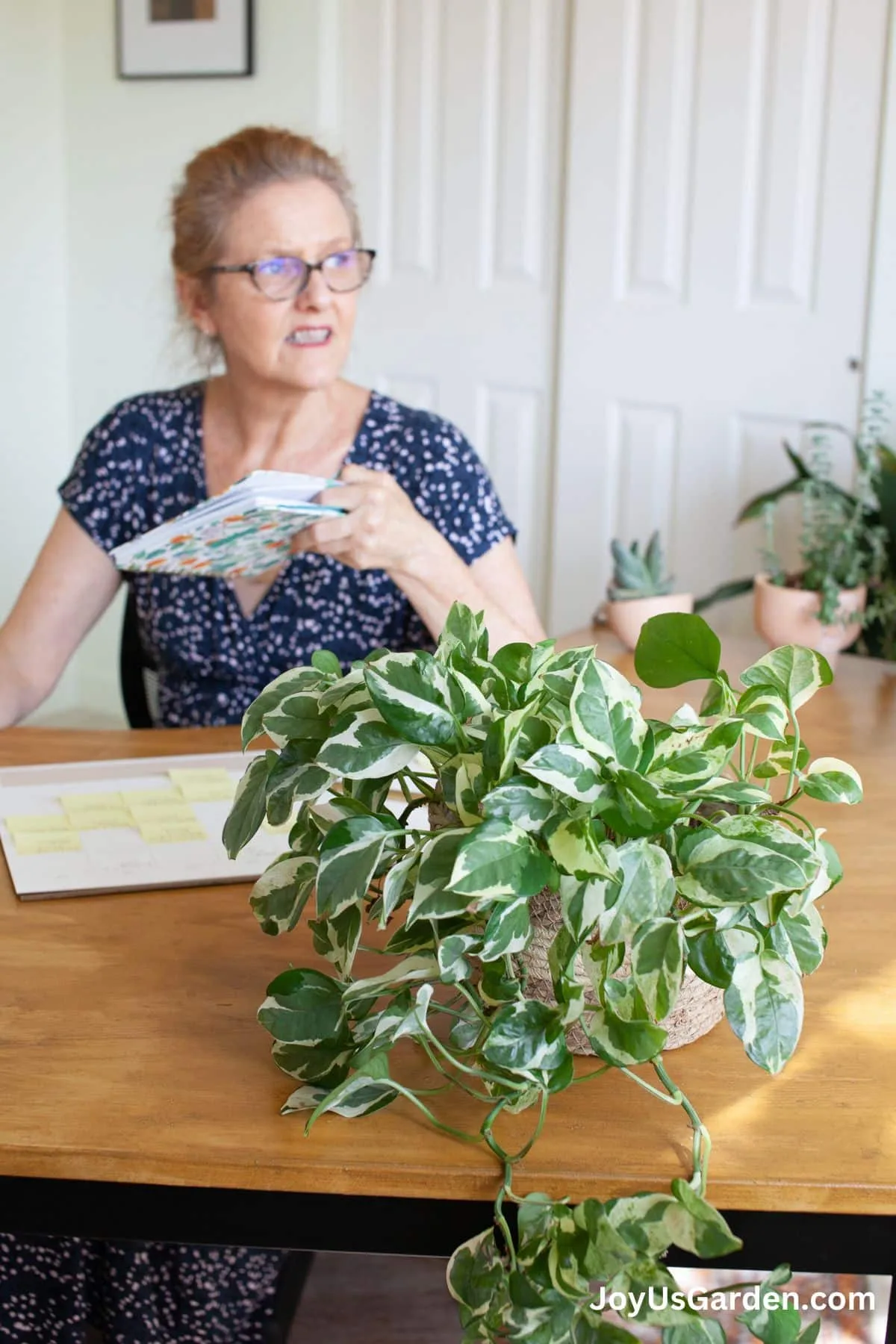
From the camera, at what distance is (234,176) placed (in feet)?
6.50

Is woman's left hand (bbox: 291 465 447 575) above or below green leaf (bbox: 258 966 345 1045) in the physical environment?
above

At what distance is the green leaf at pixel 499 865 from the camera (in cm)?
77

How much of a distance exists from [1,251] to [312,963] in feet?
10.6

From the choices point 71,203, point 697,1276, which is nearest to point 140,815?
point 697,1276

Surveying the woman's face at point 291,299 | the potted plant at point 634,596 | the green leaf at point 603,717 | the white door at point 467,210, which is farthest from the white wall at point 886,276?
Answer: the green leaf at point 603,717

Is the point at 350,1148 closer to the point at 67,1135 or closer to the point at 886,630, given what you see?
the point at 67,1135

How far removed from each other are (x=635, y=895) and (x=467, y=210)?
130 inches

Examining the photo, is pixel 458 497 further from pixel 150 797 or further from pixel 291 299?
pixel 150 797

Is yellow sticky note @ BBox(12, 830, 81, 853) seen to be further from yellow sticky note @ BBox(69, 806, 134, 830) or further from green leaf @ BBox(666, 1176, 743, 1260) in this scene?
green leaf @ BBox(666, 1176, 743, 1260)

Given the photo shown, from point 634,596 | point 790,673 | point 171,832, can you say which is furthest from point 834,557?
point 790,673

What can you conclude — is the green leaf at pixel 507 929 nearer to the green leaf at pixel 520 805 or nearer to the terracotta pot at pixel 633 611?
the green leaf at pixel 520 805

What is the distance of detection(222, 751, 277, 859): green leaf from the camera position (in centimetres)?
92

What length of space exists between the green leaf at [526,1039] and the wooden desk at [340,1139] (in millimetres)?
76

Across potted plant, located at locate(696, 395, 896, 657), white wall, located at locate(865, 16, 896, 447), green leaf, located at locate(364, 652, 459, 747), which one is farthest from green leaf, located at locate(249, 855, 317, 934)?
white wall, located at locate(865, 16, 896, 447)
